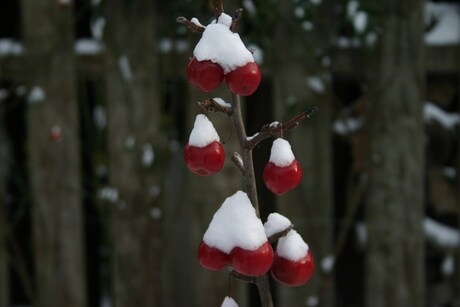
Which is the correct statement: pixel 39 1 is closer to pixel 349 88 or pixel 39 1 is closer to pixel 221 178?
pixel 221 178

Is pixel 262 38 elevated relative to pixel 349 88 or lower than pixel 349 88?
elevated

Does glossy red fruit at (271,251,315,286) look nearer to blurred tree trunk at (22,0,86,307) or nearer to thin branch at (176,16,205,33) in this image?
thin branch at (176,16,205,33)

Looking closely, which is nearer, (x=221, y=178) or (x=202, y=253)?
(x=202, y=253)

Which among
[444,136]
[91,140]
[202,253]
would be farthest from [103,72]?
[202,253]

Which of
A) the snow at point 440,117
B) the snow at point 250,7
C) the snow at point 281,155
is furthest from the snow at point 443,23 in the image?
the snow at point 281,155

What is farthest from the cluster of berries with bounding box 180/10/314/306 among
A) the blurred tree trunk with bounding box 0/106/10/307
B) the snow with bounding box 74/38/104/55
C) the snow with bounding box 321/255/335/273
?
the blurred tree trunk with bounding box 0/106/10/307

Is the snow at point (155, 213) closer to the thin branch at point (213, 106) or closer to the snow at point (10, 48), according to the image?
the snow at point (10, 48)

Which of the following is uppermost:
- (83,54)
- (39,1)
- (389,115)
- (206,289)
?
(39,1)
